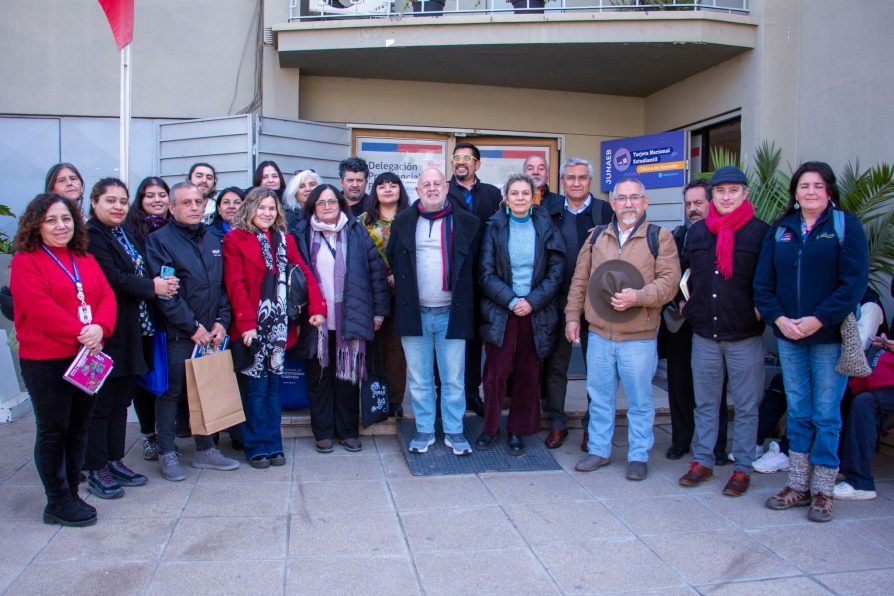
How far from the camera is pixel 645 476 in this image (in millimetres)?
4809

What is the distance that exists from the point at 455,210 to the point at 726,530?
8.51ft

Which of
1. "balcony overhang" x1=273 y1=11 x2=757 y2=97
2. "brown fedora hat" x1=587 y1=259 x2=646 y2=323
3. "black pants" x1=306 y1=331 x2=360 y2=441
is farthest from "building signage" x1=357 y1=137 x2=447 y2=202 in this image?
"brown fedora hat" x1=587 y1=259 x2=646 y2=323

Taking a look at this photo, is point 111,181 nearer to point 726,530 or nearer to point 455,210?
point 455,210

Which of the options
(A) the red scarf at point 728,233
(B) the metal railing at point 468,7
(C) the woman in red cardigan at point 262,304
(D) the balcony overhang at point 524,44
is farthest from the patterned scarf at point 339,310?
(B) the metal railing at point 468,7

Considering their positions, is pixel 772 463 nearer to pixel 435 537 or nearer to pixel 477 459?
pixel 477 459

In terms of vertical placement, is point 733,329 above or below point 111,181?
below

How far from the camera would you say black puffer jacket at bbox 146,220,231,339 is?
14.9 ft

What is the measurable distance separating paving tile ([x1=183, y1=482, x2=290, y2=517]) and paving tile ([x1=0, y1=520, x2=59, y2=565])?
27.6 inches

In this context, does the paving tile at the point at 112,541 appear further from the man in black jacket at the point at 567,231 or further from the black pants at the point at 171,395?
the man in black jacket at the point at 567,231

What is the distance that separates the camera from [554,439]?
540cm

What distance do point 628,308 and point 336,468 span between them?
2214 mm

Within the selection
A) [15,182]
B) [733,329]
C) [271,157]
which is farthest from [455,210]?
[15,182]

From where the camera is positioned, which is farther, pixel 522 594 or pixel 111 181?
pixel 111 181

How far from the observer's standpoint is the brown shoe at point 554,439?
5398 mm
